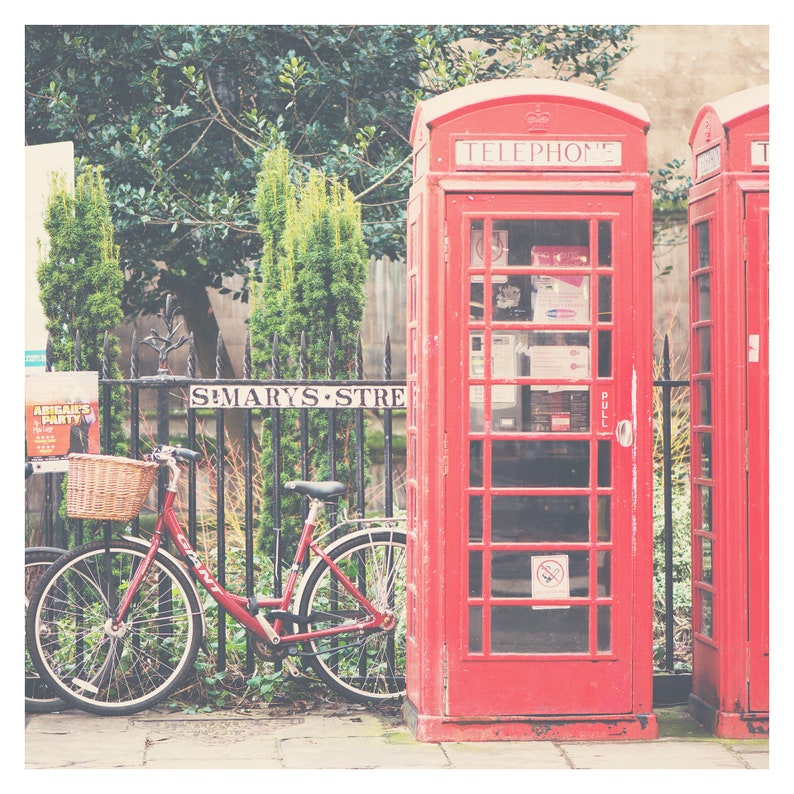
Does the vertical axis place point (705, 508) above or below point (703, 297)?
below

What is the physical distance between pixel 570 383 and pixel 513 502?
1.91 ft

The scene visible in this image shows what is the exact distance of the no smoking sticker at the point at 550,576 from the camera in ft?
16.2

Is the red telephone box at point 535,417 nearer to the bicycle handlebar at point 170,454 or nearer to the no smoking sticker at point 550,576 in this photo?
the no smoking sticker at point 550,576

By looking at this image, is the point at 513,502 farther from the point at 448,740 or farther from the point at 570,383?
the point at 448,740

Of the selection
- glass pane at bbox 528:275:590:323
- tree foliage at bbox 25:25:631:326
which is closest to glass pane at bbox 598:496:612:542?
glass pane at bbox 528:275:590:323

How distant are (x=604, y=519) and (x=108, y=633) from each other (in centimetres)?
243

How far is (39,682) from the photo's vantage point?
18.0 feet

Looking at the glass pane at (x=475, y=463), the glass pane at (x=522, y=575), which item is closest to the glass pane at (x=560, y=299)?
the glass pane at (x=475, y=463)

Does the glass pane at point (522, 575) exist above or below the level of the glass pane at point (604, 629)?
above

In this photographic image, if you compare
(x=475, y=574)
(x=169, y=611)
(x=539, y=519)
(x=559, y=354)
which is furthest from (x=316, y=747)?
(x=559, y=354)

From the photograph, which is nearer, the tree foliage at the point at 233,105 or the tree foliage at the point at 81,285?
the tree foliage at the point at 81,285

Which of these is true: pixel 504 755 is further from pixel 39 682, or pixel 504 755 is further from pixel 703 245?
pixel 703 245

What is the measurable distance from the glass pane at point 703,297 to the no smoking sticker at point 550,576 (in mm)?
1340

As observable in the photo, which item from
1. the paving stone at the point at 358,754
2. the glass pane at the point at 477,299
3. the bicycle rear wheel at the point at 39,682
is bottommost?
the paving stone at the point at 358,754
